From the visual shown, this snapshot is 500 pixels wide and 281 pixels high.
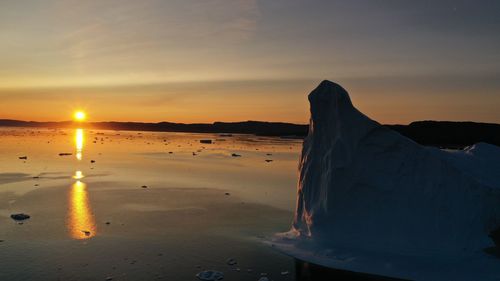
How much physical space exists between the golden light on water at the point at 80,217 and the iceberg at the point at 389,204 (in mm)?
5090

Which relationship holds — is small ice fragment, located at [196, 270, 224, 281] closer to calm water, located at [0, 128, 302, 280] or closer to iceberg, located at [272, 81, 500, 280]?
calm water, located at [0, 128, 302, 280]

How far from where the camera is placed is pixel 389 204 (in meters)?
10.2

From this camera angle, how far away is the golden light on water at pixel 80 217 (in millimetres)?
11366

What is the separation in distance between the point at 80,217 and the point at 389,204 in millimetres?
9117

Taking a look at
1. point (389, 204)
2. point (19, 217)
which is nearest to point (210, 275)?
point (389, 204)

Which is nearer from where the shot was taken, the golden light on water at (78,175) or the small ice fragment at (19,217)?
the small ice fragment at (19,217)

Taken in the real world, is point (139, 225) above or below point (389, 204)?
below

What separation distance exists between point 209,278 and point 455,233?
18.3 ft

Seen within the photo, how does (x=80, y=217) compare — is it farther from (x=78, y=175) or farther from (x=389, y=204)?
(x=78, y=175)

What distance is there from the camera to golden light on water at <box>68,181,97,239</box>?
11366mm

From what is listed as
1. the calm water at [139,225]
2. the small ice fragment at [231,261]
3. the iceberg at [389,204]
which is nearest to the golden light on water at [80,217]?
the calm water at [139,225]

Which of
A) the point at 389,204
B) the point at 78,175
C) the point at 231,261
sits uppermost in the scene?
the point at 389,204

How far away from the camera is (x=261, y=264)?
30.2 ft

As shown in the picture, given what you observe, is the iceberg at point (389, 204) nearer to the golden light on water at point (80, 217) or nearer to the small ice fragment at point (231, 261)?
the small ice fragment at point (231, 261)
